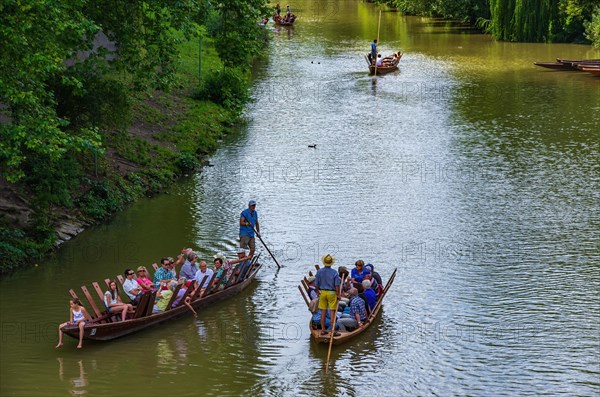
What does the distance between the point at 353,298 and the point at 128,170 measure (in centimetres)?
1351

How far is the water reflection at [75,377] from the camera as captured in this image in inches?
744

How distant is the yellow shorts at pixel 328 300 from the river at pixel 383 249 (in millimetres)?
856

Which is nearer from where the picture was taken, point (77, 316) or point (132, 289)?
point (77, 316)

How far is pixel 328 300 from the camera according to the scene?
Result: 69.4 feet

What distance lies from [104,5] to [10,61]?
703 cm

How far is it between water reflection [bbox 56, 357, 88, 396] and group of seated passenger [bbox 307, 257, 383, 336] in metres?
4.93


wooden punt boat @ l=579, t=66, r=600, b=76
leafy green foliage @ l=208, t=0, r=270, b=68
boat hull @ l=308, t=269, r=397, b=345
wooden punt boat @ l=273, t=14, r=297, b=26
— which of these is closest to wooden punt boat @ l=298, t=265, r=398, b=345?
boat hull @ l=308, t=269, r=397, b=345

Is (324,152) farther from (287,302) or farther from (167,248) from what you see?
(287,302)

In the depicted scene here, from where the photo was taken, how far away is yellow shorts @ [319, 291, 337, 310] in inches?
831

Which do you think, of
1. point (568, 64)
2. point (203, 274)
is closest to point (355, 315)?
point (203, 274)

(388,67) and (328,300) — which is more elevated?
(388,67)

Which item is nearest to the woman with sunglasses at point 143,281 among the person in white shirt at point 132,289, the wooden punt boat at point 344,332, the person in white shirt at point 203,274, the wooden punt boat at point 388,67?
the person in white shirt at point 132,289

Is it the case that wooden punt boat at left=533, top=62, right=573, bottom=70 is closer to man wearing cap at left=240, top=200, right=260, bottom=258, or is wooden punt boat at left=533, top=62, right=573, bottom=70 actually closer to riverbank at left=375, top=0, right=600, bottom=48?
riverbank at left=375, top=0, right=600, bottom=48

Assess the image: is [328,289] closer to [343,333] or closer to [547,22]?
[343,333]
